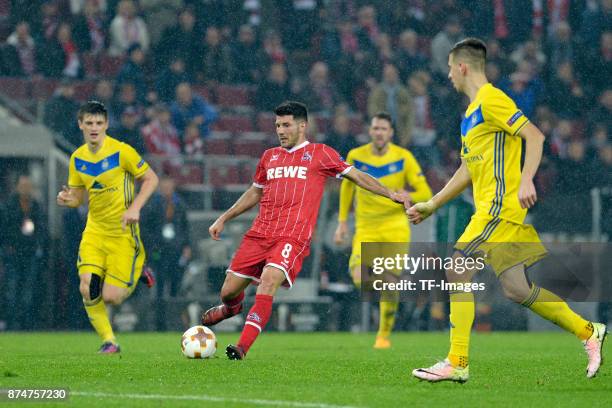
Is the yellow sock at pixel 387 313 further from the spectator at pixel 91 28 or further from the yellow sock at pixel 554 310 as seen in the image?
the spectator at pixel 91 28

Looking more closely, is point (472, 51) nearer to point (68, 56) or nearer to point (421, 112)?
point (421, 112)

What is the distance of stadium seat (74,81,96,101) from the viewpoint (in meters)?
19.8

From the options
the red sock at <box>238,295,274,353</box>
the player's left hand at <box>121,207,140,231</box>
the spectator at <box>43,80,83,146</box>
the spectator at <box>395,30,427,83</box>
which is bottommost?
Answer: the red sock at <box>238,295,274,353</box>

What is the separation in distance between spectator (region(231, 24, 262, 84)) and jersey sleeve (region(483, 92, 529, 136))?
43.3ft

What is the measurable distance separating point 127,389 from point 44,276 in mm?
9970

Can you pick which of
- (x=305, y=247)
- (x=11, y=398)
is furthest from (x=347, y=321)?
(x=11, y=398)

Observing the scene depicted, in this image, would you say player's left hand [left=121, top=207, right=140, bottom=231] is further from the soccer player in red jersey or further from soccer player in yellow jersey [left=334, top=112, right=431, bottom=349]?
soccer player in yellow jersey [left=334, top=112, right=431, bottom=349]

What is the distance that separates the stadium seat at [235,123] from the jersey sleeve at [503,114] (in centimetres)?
1287

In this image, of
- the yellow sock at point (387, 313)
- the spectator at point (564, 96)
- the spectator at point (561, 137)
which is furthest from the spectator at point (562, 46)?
the yellow sock at point (387, 313)

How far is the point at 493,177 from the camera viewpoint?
26.5ft

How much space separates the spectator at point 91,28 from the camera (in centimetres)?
2048

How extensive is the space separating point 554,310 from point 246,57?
13.6 meters

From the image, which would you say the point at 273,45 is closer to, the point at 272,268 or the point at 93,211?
the point at 93,211

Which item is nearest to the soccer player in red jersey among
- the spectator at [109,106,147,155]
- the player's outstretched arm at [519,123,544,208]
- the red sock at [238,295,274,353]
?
the red sock at [238,295,274,353]
